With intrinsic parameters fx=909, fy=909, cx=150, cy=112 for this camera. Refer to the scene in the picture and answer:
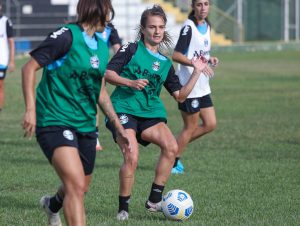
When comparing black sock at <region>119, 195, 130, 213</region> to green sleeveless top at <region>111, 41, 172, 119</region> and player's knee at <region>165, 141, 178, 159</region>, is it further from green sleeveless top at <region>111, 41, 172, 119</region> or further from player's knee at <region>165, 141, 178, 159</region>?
green sleeveless top at <region>111, 41, 172, 119</region>

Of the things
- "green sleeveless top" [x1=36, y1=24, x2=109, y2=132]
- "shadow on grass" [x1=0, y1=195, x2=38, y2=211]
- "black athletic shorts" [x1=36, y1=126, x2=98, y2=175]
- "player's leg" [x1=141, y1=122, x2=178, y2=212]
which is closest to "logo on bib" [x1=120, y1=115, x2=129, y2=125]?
"player's leg" [x1=141, y1=122, x2=178, y2=212]

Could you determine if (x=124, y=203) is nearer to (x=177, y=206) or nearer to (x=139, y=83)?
(x=177, y=206)

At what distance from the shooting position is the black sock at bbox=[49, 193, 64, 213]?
7.10 metres

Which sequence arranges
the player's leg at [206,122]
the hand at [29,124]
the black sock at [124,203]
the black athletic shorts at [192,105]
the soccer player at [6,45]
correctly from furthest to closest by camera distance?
the soccer player at [6,45] < the player's leg at [206,122] < the black athletic shorts at [192,105] < the black sock at [124,203] < the hand at [29,124]

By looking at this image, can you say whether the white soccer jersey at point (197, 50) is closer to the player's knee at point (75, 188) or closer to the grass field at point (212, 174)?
the grass field at point (212, 174)

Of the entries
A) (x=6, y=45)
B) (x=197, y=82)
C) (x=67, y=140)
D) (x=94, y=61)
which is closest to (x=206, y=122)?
(x=197, y=82)

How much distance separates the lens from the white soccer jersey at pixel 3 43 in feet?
51.8

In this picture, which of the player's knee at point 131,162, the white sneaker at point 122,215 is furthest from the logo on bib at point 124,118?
the white sneaker at point 122,215

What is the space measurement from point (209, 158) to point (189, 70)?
1527 millimetres

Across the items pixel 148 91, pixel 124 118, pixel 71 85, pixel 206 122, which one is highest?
pixel 71 85

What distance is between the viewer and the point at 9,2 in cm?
3994

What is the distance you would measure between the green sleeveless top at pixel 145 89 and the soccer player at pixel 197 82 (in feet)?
7.80

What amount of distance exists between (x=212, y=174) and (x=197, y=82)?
3.75ft

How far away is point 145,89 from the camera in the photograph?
820 cm
